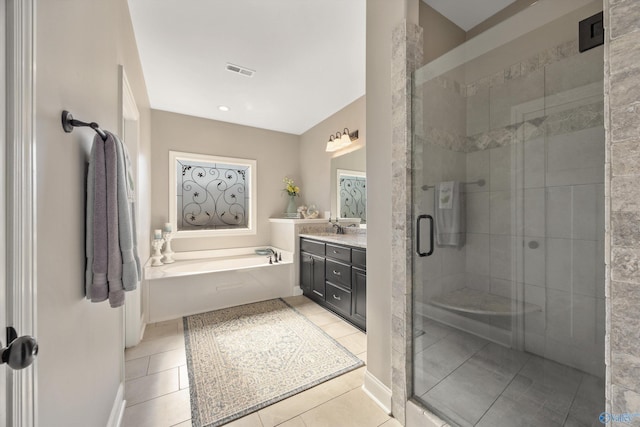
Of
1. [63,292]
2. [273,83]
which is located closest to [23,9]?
[63,292]

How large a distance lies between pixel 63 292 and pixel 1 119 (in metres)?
0.59

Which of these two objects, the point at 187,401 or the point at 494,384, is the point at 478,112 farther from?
the point at 187,401

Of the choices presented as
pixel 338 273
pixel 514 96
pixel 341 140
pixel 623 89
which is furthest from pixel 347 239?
pixel 623 89

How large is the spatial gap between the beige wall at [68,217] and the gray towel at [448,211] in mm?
1679

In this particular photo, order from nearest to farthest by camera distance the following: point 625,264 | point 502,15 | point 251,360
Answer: point 625,264 < point 502,15 < point 251,360

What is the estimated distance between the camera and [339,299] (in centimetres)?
278

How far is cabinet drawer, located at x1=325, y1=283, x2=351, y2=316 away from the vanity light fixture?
5.98 ft

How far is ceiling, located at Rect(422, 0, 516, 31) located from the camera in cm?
164

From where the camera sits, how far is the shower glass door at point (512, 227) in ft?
3.41

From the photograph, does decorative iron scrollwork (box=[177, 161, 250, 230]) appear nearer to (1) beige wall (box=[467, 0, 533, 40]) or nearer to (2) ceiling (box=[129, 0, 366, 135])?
(2) ceiling (box=[129, 0, 366, 135])

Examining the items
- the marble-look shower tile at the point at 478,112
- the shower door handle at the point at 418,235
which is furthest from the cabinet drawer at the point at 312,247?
the marble-look shower tile at the point at 478,112

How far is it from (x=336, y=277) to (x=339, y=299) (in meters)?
0.24

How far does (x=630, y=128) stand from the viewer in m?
0.76

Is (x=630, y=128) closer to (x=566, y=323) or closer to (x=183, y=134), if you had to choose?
(x=566, y=323)
